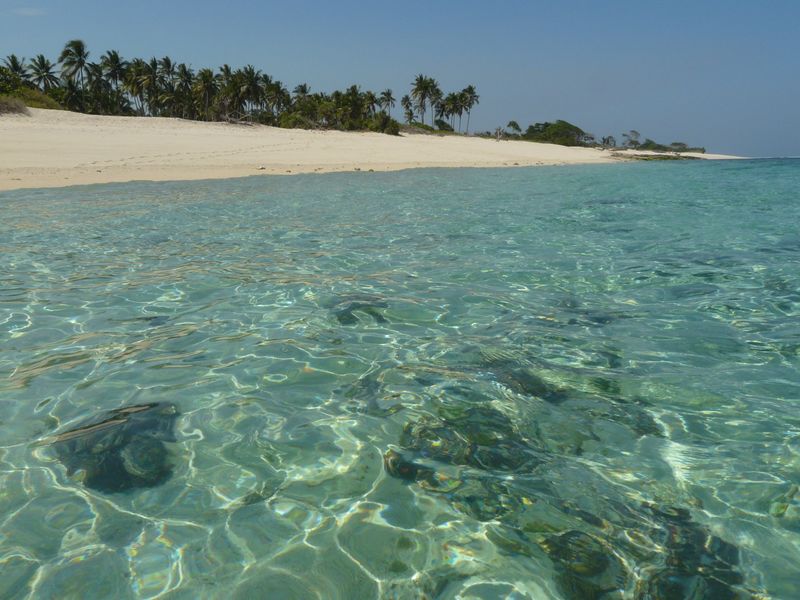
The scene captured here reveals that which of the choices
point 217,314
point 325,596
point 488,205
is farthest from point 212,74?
point 325,596

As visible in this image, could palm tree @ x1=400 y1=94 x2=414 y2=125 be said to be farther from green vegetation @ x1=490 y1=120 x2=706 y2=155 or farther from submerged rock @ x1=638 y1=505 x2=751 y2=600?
submerged rock @ x1=638 y1=505 x2=751 y2=600

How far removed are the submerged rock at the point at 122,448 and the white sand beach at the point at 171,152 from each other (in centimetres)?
1814

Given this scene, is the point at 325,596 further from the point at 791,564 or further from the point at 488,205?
the point at 488,205

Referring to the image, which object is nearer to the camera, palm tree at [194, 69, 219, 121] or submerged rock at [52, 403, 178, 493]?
submerged rock at [52, 403, 178, 493]

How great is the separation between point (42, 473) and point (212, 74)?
244 feet

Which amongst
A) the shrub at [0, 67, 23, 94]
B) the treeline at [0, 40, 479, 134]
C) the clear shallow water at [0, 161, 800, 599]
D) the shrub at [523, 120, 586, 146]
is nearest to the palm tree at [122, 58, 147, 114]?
the treeline at [0, 40, 479, 134]

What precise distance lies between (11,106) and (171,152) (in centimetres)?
1247

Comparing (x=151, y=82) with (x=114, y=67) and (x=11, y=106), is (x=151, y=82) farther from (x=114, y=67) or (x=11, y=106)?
(x=11, y=106)

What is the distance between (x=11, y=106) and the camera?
32.3m

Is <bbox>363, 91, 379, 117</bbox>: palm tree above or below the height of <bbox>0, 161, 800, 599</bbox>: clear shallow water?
above

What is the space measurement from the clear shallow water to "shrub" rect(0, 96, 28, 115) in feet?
99.6

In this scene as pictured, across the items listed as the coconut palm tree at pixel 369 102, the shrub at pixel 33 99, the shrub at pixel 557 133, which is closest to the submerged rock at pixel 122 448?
the shrub at pixel 33 99

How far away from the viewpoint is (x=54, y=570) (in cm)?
246

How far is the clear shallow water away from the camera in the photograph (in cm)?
254
